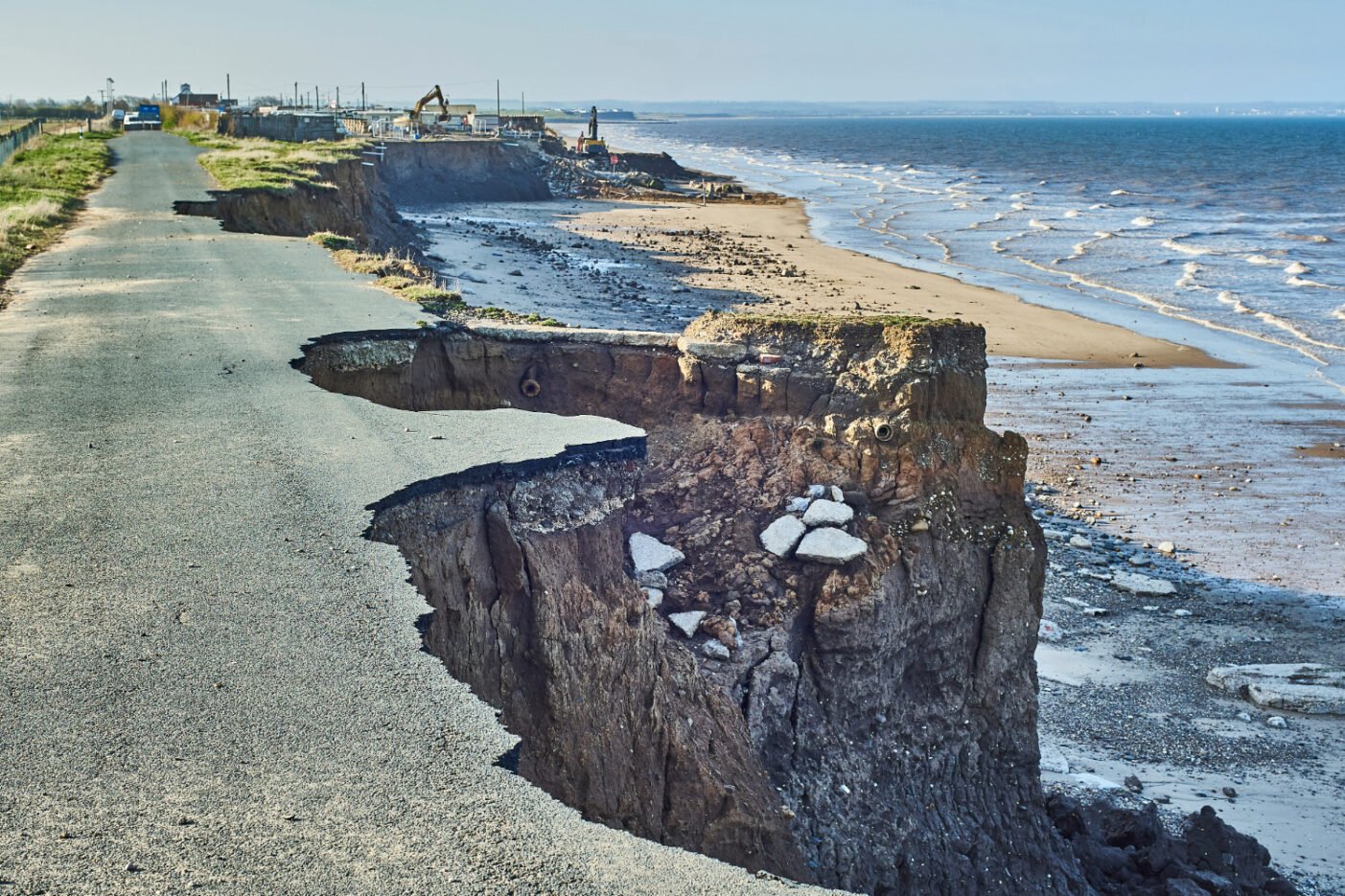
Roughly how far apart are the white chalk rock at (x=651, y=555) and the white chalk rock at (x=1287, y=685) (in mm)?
8080

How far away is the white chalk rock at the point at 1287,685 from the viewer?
13.3 metres

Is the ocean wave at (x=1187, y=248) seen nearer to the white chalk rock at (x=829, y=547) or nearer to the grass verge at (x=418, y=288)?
the grass verge at (x=418, y=288)

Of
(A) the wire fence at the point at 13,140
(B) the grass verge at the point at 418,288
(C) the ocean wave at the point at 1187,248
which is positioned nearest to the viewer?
(B) the grass verge at the point at 418,288

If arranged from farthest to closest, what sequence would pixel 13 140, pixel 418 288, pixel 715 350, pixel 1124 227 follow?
pixel 1124 227 → pixel 13 140 → pixel 418 288 → pixel 715 350

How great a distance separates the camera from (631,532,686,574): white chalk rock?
8.61m

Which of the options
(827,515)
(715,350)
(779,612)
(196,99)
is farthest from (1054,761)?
(196,99)

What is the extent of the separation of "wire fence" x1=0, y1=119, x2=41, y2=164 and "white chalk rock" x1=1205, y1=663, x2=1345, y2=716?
36.2 m

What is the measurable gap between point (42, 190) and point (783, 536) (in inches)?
930

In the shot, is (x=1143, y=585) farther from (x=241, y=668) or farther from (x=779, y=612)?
Answer: (x=241, y=668)

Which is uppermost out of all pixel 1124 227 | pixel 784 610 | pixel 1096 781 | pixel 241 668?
pixel 1124 227

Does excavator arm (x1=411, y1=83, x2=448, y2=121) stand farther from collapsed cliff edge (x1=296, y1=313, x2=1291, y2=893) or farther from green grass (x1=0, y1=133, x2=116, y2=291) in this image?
collapsed cliff edge (x1=296, y1=313, x2=1291, y2=893)

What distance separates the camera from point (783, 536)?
9.01 metres

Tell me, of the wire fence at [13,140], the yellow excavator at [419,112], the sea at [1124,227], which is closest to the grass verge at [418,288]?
the sea at [1124,227]

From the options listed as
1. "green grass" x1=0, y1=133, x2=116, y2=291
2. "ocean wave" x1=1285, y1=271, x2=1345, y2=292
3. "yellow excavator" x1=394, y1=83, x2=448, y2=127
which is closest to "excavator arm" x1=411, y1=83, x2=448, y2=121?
"yellow excavator" x1=394, y1=83, x2=448, y2=127
